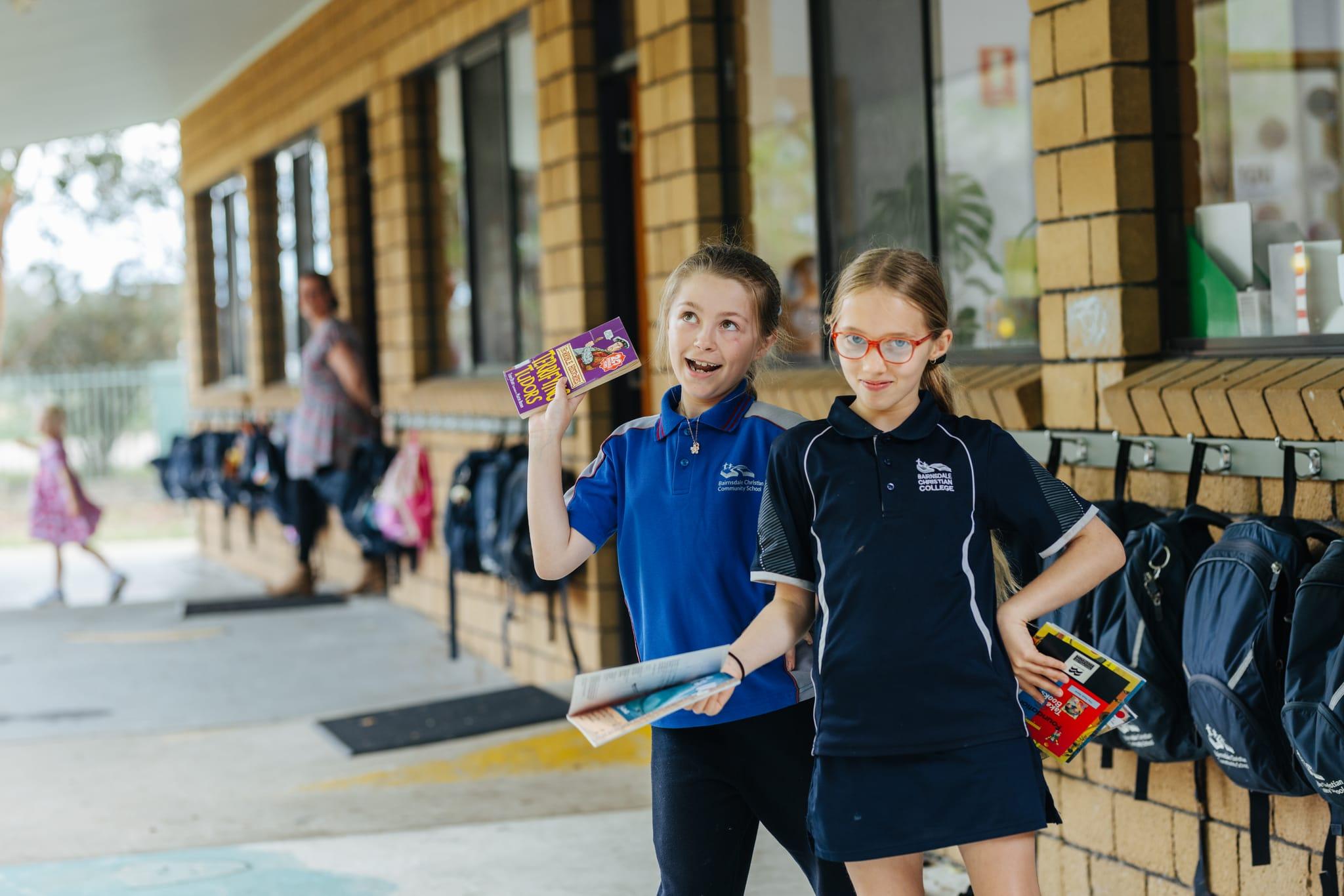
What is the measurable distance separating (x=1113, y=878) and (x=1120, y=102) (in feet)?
6.16

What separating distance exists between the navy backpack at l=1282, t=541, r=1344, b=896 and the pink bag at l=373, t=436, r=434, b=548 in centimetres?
592

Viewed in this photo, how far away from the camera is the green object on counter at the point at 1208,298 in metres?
3.55

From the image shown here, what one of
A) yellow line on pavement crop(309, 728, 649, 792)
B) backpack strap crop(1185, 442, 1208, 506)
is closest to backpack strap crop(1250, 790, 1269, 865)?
backpack strap crop(1185, 442, 1208, 506)

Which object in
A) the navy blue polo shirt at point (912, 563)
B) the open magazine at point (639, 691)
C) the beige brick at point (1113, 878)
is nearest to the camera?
the open magazine at point (639, 691)

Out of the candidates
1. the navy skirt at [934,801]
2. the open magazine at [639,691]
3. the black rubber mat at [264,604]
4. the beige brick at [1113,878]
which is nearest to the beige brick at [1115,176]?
the beige brick at [1113,878]

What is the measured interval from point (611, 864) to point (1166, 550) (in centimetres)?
194

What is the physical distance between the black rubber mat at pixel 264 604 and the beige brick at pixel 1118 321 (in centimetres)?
673

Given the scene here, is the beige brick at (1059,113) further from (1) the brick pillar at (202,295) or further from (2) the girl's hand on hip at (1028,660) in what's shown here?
(1) the brick pillar at (202,295)

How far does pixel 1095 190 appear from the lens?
11.9 ft

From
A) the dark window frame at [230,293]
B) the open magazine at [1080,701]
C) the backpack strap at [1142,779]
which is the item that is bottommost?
the backpack strap at [1142,779]

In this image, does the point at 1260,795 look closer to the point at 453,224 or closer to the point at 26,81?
the point at 453,224

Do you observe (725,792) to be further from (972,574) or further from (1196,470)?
(1196,470)

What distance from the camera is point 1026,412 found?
12.6ft

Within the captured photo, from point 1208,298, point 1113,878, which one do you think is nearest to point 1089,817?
point 1113,878
